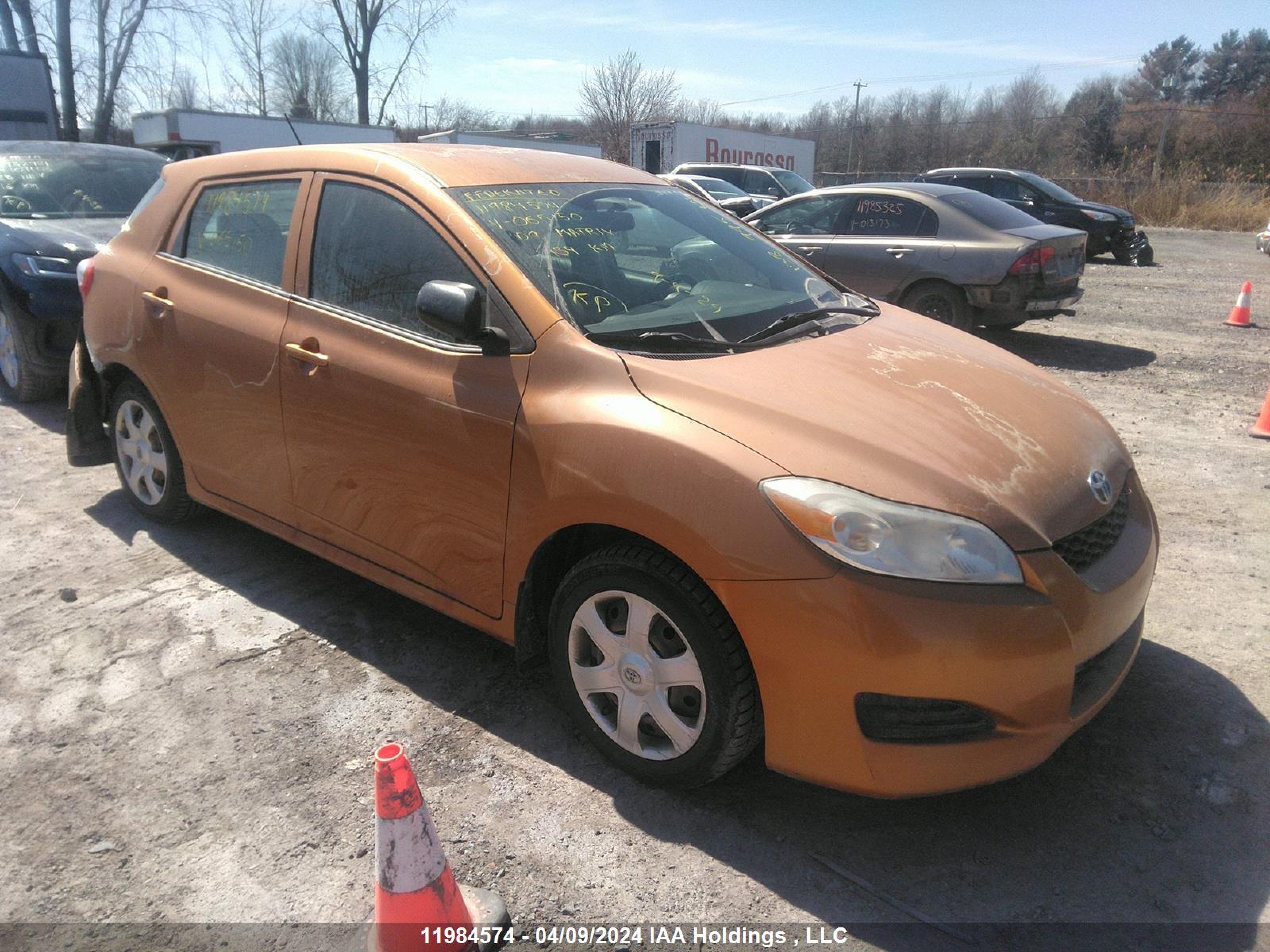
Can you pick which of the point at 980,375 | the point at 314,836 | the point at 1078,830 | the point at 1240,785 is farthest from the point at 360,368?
the point at 1240,785

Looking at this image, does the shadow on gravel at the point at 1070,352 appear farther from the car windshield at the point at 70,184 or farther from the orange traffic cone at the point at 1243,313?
the car windshield at the point at 70,184

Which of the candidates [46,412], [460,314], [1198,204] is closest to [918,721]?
[460,314]

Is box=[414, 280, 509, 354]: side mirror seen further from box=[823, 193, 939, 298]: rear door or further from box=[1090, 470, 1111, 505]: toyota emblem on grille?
box=[823, 193, 939, 298]: rear door

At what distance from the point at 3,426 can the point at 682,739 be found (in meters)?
5.75

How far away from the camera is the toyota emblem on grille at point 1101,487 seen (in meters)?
2.62

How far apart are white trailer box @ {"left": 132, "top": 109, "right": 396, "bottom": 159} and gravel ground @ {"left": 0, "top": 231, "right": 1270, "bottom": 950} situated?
2032cm

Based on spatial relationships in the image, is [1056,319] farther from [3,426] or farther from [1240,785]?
[3,426]

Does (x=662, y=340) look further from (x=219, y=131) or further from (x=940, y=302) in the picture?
(x=219, y=131)

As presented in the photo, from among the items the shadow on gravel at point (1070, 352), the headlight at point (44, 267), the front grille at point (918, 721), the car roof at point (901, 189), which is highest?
the car roof at point (901, 189)

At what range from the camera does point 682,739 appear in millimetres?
2582

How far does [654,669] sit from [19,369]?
5.99 meters

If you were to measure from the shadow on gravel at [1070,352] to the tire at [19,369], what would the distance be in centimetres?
774

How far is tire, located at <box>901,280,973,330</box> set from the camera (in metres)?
8.61

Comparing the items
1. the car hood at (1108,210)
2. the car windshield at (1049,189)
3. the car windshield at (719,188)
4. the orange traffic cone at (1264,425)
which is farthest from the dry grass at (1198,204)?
the orange traffic cone at (1264,425)
